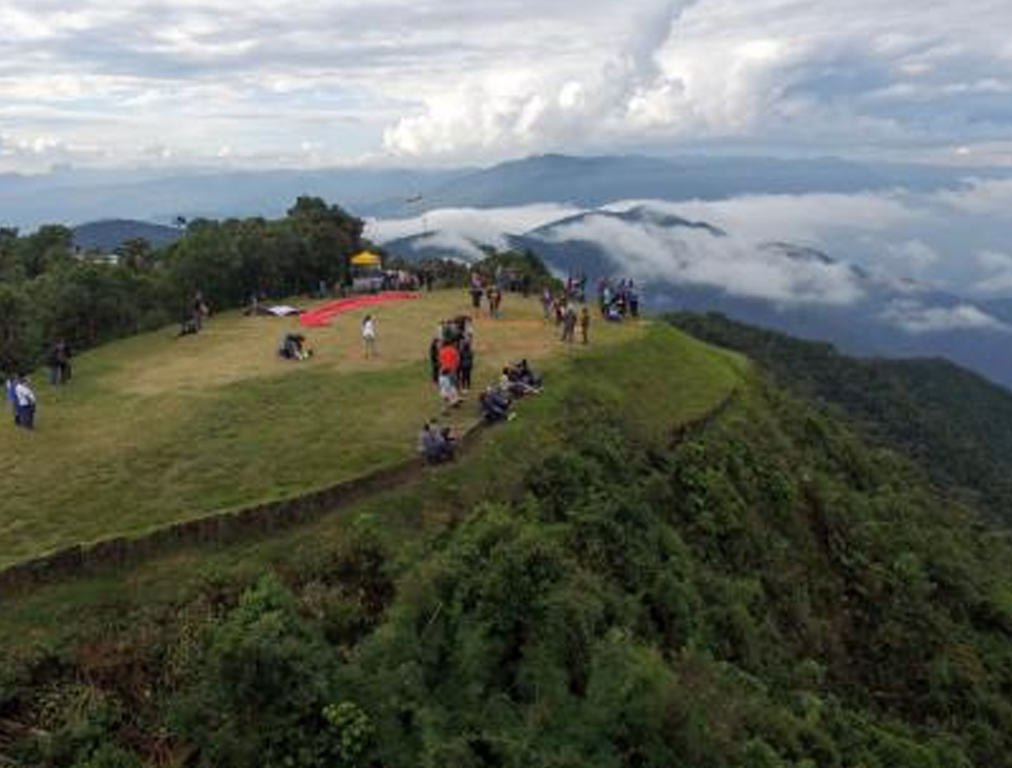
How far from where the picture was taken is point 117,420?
29781mm

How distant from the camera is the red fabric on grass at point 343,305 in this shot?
46175mm

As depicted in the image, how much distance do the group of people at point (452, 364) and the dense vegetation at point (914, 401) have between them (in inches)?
2939

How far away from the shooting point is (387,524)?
75.6ft

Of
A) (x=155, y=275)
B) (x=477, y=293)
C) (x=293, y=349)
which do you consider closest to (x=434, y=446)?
(x=293, y=349)

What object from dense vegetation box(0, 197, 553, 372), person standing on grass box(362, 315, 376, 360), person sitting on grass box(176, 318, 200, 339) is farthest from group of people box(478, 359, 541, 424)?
dense vegetation box(0, 197, 553, 372)

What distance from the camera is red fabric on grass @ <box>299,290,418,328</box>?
151ft

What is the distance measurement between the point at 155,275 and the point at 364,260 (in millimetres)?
11848

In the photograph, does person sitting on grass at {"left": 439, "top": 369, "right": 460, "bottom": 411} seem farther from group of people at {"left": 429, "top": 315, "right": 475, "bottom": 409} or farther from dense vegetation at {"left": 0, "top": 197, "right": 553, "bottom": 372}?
dense vegetation at {"left": 0, "top": 197, "right": 553, "bottom": 372}

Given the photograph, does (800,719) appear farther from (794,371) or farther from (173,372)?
(794,371)

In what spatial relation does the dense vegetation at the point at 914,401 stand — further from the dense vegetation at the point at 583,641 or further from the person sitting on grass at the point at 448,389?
the person sitting on grass at the point at 448,389

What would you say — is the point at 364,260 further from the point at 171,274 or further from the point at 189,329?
the point at 189,329

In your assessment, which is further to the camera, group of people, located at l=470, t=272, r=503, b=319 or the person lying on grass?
group of people, located at l=470, t=272, r=503, b=319

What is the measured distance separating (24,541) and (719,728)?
14431 mm

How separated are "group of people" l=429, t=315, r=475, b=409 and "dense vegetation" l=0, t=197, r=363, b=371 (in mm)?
24101
